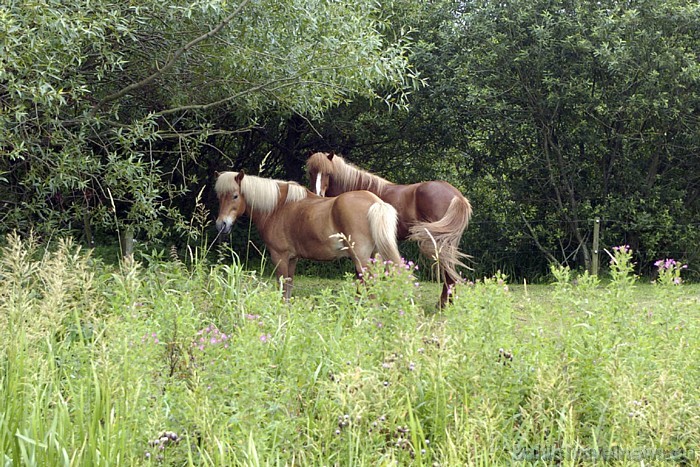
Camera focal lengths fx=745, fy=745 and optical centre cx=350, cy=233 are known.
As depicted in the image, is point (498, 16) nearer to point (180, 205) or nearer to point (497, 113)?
point (497, 113)

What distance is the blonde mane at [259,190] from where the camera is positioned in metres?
7.56

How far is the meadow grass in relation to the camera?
2.47 meters

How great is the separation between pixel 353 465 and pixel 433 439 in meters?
0.53

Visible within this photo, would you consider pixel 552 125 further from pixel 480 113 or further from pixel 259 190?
pixel 259 190

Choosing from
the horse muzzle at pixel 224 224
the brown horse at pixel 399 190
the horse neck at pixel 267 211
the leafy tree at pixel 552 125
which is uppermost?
the leafy tree at pixel 552 125

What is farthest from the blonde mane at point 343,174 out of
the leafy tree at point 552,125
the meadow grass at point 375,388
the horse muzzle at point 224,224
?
the meadow grass at point 375,388

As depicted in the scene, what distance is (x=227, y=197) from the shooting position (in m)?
7.56

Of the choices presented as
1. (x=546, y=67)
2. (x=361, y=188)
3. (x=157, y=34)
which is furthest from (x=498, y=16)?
(x=157, y=34)

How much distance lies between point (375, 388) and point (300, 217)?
5.20 meters

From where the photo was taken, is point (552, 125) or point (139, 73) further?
point (552, 125)

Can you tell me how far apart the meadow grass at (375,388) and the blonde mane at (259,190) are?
377cm

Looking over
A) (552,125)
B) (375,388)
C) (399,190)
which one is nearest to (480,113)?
(552,125)

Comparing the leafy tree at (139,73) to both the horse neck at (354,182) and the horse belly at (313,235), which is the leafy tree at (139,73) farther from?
the horse belly at (313,235)

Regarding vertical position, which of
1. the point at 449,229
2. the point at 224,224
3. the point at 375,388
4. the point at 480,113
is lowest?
the point at 224,224
